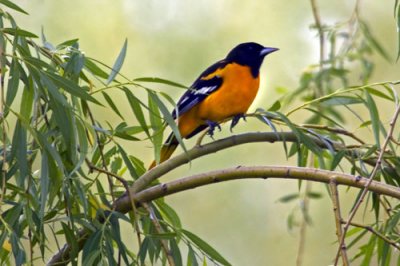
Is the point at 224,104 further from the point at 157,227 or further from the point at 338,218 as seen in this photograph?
the point at 338,218

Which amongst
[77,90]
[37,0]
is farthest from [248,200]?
[77,90]

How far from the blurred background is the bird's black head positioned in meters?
0.98

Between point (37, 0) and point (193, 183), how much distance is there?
8.74 feet

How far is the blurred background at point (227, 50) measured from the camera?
4125mm

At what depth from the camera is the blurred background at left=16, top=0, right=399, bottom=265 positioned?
4125 mm

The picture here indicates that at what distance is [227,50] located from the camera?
4.23 meters

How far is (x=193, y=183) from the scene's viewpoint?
1.61m

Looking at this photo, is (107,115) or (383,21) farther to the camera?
(383,21)

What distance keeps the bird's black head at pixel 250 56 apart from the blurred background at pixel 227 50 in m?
0.98

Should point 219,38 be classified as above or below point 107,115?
above

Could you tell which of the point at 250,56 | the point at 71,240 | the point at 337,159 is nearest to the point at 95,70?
the point at 71,240

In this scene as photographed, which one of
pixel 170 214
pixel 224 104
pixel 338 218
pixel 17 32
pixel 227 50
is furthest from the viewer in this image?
pixel 227 50

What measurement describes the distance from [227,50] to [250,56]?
1323 mm

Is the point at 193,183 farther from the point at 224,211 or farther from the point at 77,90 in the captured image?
the point at 224,211
